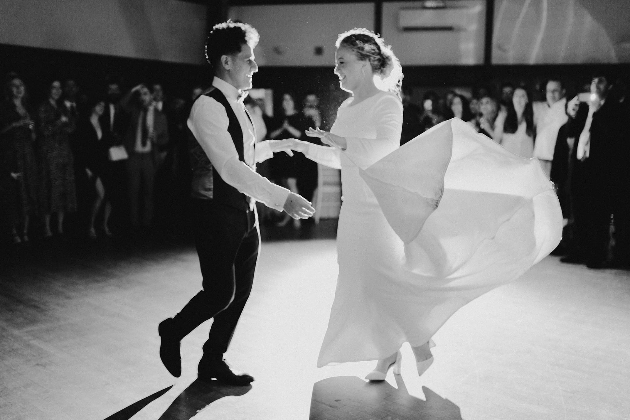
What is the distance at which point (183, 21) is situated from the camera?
931 centimetres

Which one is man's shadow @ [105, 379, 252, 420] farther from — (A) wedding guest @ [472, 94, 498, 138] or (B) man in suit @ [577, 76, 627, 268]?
(A) wedding guest @ [472, 94, 498, 138]

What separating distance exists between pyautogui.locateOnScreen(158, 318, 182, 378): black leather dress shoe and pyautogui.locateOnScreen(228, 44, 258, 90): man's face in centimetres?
108

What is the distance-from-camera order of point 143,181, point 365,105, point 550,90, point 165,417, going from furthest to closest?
1. point 143,181
2. point 550,90
3. point 365,105
4. point 165,417

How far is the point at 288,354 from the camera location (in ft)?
11.2

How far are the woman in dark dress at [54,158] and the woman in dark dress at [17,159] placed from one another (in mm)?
108

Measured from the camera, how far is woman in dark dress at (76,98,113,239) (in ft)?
22.7

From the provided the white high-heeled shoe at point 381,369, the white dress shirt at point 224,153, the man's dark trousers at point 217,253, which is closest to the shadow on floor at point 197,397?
the man's dark trousers at point 217,253

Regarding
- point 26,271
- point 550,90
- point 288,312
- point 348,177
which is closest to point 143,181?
point 26,271

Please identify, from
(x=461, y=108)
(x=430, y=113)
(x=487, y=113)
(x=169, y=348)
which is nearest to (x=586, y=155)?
(x=487, y=113)

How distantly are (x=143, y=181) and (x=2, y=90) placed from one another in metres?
1.72

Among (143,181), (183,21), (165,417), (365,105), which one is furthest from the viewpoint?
(183,21)

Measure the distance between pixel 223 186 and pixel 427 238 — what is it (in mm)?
887

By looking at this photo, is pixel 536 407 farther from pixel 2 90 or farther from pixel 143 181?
pixel 2 90

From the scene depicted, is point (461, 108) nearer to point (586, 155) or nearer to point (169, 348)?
point (586, 155)
